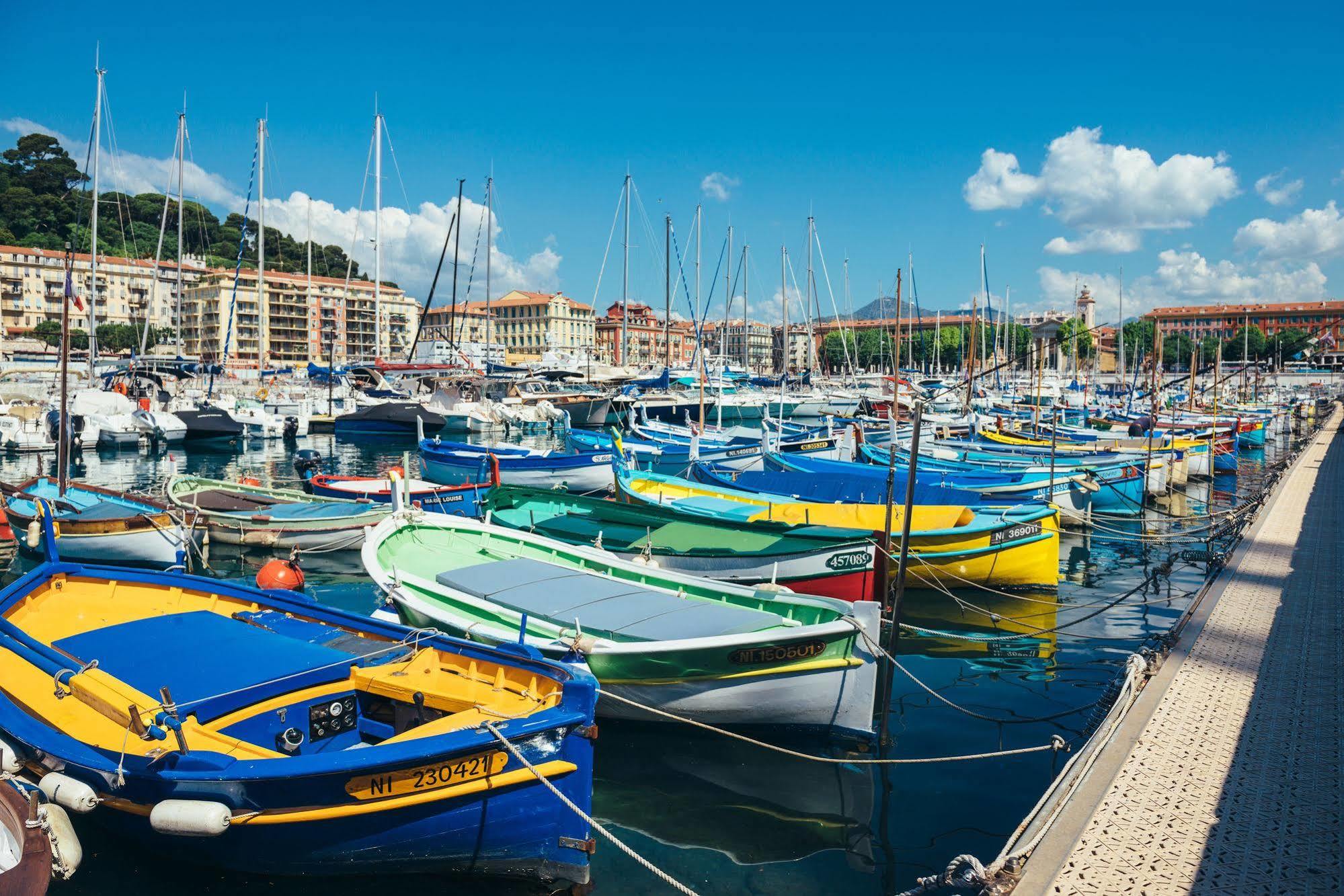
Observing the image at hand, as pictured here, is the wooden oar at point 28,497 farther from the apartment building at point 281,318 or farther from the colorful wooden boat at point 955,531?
the apartment building at point 281,318

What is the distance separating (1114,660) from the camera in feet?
46.8

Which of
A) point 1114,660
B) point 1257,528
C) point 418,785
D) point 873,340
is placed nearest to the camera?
point 418,785

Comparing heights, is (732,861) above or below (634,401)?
below

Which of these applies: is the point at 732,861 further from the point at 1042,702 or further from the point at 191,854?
the point at 1042,702

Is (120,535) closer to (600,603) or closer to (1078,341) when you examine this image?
(600,603)

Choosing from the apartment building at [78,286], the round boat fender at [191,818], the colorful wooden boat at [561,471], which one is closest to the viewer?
the round boat fender at [191,818]

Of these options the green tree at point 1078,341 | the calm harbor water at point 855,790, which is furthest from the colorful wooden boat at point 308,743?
the green tree at point 1078,341

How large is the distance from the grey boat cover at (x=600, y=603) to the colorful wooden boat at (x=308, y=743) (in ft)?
6.98

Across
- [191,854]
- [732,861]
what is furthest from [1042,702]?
[191,854]

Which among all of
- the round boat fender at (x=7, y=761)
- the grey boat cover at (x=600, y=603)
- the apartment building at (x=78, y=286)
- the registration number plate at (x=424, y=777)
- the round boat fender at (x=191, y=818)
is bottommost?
the round boat fender at (x=191, y=818)

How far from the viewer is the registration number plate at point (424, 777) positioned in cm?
669

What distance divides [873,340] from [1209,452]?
111 meters

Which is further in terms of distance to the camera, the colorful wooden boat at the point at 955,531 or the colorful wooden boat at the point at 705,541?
the colorful wooden boat at the point at 955,531

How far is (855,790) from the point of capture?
31.7 feet
